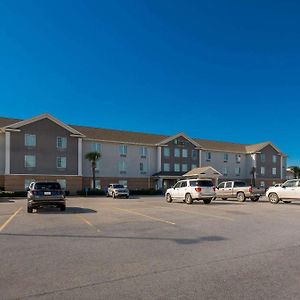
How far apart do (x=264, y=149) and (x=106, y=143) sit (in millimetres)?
34512

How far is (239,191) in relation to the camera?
31891mm

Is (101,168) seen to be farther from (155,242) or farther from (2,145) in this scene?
(155,242)

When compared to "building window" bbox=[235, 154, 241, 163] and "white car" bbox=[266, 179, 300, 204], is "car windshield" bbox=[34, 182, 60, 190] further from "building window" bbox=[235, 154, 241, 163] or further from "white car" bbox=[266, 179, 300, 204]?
"building window" bbox=[235, 154, 241, 163]

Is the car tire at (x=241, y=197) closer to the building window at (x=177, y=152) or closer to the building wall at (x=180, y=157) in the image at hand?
the building wall at (x=180, y=157)

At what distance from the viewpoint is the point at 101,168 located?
5719cm

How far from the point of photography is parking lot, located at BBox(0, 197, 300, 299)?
19.0ft

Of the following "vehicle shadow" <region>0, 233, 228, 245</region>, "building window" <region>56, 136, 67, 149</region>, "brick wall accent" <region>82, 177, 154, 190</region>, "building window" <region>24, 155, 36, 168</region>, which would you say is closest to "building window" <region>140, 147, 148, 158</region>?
"brick wall accent" <region>82, 177, 154, 190</region>

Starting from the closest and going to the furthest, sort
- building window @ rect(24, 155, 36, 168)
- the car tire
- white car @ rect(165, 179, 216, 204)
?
1. white car @ rect(165, 179, 216, 204)
2. the car tire
3. building window @ rect(24, 155, 36, 168)

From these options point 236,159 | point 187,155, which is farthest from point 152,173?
point 236,159

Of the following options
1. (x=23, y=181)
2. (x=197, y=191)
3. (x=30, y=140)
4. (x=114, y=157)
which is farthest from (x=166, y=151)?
(x=197, y=191)

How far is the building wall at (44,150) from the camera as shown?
48.6 metres

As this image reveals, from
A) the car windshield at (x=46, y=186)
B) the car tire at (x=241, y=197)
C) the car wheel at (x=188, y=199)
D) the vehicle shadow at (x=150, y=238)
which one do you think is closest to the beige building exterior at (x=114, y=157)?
the car tire at (x=241, y=197)

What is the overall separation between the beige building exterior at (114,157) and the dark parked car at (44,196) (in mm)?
30090

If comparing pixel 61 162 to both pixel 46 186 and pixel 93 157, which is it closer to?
pixel 93 157
